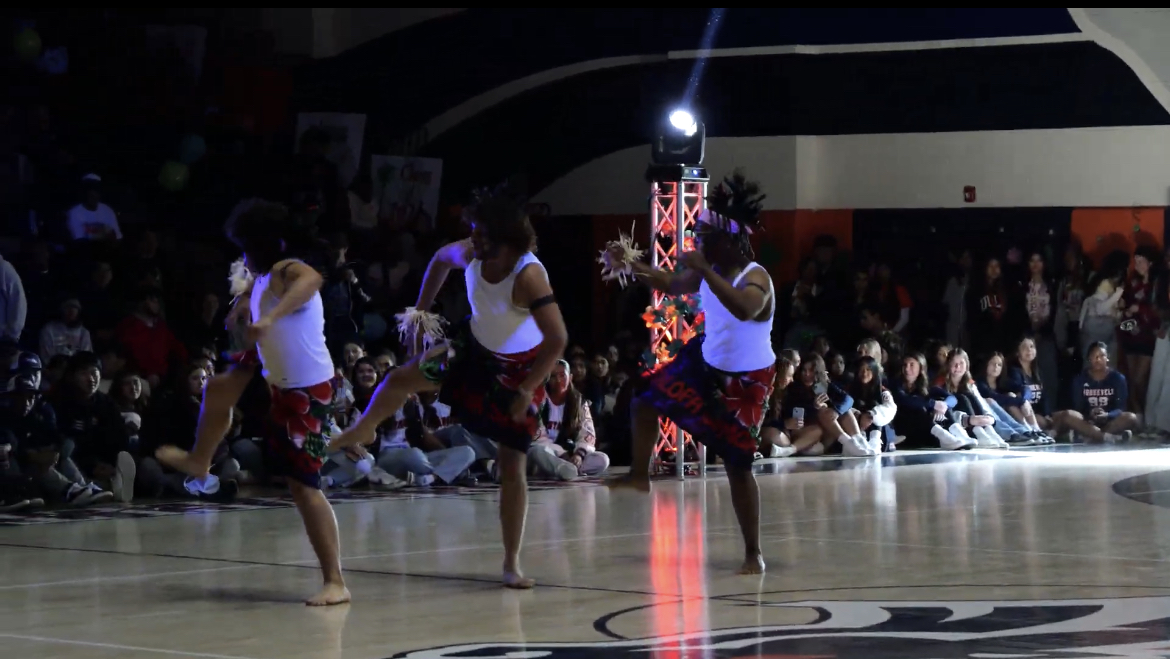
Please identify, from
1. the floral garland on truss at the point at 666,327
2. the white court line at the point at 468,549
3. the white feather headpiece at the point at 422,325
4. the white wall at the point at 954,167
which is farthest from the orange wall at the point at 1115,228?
the white feather headpiece at the point at 422,325

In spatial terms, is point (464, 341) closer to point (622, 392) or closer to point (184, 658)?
point (184, 658)

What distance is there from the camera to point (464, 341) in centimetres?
700

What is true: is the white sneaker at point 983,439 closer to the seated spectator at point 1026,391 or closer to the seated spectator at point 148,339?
the seated spectator at point 1026,391

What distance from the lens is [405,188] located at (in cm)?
1756

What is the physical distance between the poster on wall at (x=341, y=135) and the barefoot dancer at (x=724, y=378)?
9.52 m

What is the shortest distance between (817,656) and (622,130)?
51.8 ft

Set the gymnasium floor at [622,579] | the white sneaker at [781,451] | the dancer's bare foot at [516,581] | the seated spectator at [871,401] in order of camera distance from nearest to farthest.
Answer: the gymnasium floor at [622,579] < the dancer's bare foot at [516,581] < the white sneaker at [781,451] < the seated spectator at [871,401]

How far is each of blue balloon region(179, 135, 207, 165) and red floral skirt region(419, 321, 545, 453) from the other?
9.32m

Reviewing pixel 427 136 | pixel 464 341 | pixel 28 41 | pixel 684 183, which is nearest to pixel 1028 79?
pixel 427 136

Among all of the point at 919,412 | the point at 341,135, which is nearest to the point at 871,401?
the point at 919,412

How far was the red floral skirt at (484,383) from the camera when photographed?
6.91 metres

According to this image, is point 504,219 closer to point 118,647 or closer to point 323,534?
point 323,534

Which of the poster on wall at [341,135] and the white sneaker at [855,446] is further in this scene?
the poster on wall at [341,135]

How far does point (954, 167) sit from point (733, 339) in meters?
12.8
